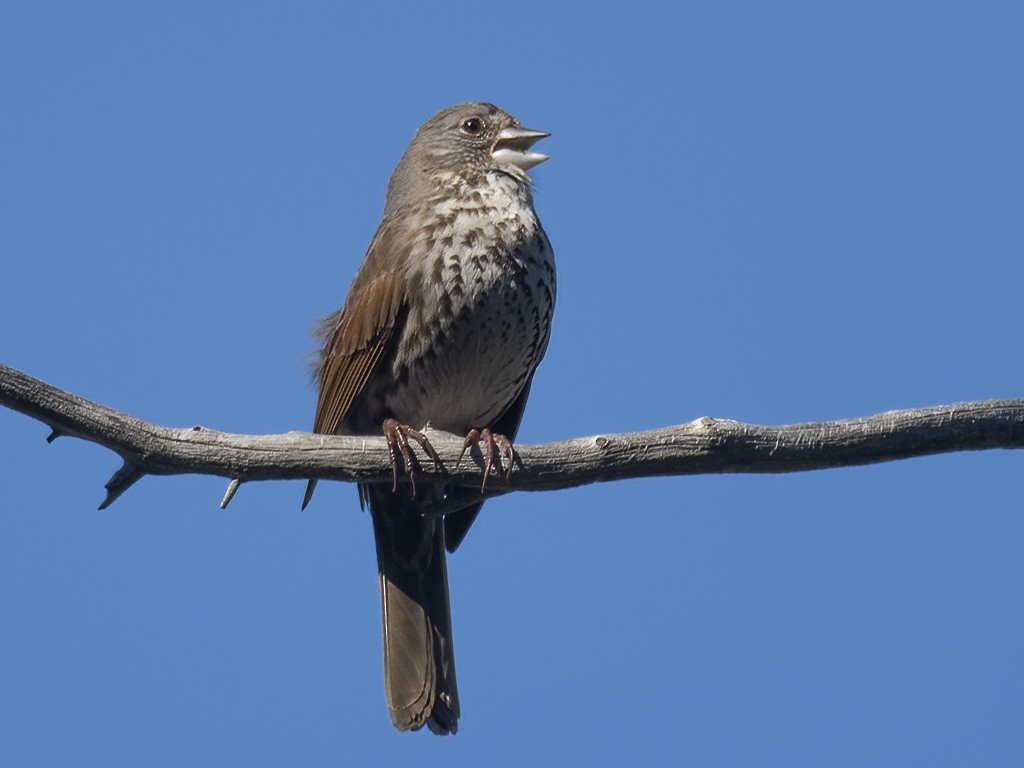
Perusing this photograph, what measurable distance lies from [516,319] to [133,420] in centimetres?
182

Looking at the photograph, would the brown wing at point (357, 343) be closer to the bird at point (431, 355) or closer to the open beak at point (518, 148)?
the bird at point (431, 355)

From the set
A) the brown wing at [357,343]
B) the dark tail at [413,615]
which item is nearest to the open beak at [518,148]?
the brown wing at [357,343]

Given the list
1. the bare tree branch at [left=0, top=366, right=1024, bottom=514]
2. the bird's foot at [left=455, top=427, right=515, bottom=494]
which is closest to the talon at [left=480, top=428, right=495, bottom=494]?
the bird's foot at [left=455, top=427, right=515, bottom=494]

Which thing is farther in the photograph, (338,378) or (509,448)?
(338,378)

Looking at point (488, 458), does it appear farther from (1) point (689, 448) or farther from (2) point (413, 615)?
(2) point (413, 615)

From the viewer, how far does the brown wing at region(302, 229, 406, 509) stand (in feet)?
19.2

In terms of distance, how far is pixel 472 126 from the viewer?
6.61m

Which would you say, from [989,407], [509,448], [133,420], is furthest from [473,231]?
[989,407]

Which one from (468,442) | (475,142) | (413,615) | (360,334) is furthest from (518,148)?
(413,615)

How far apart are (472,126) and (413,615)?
92.9 inches

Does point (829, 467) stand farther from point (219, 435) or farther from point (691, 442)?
point (219, 435)

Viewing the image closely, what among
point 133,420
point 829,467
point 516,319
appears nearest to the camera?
point 133,420

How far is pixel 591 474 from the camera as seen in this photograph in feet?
15.8

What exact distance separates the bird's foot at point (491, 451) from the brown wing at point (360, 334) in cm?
94
